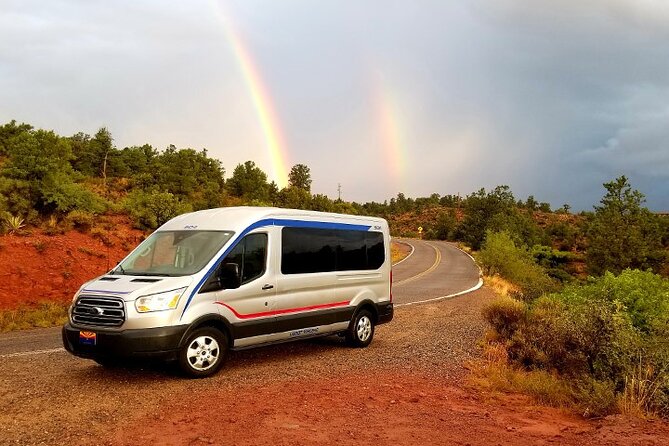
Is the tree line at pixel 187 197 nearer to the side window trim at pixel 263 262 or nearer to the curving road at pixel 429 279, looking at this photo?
the curving road at pixel 429 279

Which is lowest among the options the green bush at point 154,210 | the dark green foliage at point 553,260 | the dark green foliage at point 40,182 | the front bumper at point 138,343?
the dark green foliage at point 553,260

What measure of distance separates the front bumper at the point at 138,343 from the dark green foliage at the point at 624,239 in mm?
60067

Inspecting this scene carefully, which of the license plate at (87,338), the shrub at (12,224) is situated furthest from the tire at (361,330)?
the shrub at (12,224)

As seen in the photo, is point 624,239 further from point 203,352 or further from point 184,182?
point 203,352

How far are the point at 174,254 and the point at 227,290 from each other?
105 cm

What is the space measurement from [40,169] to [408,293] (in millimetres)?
21211

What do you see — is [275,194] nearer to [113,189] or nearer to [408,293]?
[113,189]

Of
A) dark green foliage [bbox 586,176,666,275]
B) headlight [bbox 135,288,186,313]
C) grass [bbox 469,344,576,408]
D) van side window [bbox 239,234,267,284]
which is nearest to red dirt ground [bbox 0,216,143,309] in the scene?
van side window [bbox 239,234,267,284]

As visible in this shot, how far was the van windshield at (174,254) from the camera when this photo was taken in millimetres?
7996

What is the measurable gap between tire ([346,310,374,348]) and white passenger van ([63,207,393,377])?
2 cm

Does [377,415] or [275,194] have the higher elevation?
[275,194]

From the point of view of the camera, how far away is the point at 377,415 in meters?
6.22

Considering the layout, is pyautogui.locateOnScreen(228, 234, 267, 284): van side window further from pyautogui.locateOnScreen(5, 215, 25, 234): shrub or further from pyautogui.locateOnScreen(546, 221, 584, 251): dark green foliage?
pyautogui.locateOnScreen(546, 221, 584, 251): dark green foliage

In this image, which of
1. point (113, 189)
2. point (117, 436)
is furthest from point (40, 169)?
point (117, 436)
